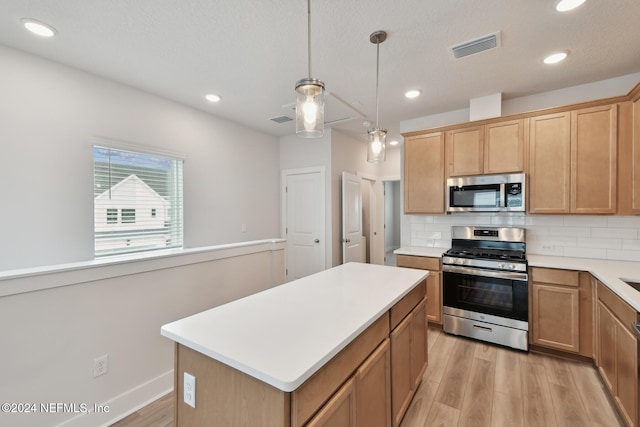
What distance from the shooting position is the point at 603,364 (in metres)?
2.19

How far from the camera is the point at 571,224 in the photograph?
9.78 ft

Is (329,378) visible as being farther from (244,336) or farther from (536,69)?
(536,69)

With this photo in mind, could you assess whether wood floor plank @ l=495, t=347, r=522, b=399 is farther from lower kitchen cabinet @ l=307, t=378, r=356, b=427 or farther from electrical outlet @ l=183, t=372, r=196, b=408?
electrical outlet @ l=183, t=372, r=196, b=408

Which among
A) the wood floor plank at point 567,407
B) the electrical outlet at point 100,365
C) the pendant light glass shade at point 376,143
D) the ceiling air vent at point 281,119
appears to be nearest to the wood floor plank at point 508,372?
the wood floor plank at point 567,407

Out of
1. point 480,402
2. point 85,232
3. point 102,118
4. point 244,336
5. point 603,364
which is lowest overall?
point 480,402

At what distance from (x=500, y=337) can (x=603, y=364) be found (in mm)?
753

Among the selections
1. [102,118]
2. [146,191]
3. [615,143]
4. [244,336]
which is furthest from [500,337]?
[102,118]

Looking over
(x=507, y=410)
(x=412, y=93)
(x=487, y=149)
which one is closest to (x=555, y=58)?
(x=487, y=149)

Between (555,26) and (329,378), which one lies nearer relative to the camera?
(329,378)

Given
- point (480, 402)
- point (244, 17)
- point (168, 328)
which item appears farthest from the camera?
→ point (480, 402)

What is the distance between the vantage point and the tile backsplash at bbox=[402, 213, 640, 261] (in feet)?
8.98

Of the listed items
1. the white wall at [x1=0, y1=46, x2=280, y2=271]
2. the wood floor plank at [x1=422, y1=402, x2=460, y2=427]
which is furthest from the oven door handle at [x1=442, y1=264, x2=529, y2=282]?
the white wall at [x1=0, y1=46, x2=280, y2=271]

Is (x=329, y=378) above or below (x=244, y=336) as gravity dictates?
below

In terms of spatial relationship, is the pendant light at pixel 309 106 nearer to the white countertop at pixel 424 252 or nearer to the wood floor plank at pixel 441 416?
the wood floor plank at pixel 441 416
